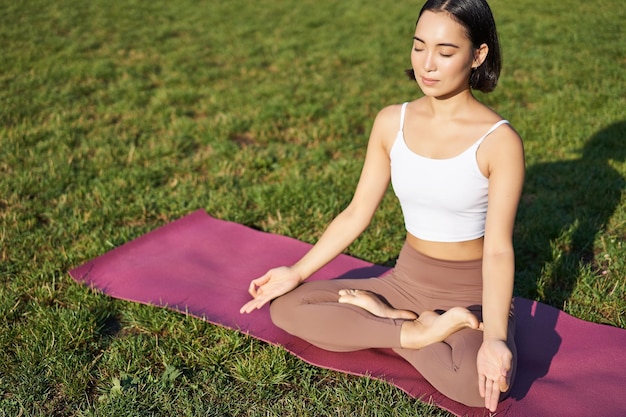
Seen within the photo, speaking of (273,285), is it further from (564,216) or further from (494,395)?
(564,216)

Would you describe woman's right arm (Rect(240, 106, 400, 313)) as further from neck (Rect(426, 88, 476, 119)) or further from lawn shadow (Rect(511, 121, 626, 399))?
lawn shadow (Rect(511, 121, 626, 399))

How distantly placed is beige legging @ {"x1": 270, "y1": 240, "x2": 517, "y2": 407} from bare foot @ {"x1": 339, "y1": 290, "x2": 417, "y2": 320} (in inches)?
1.6

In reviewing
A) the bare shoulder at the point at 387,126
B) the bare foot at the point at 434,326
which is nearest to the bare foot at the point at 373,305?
the bare foot at the point at 434,326

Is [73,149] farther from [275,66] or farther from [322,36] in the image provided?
[322,36]

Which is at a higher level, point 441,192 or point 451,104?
point 451,104

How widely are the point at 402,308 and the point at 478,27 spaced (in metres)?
1.34

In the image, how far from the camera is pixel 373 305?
310 centimetres

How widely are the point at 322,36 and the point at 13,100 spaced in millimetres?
4966

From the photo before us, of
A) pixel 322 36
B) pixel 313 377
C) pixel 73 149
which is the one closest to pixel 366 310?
pixel 313 377

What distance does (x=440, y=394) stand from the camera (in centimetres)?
291

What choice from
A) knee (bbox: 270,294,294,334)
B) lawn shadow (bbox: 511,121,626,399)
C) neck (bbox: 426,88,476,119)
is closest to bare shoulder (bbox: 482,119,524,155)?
neck (bbox: 426,88,476,119)

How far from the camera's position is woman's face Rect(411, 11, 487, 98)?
8.97 feet

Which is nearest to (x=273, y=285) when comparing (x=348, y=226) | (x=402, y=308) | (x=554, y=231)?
(x=348, y=226)

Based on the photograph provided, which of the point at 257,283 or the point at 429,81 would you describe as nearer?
the point at 429,81
